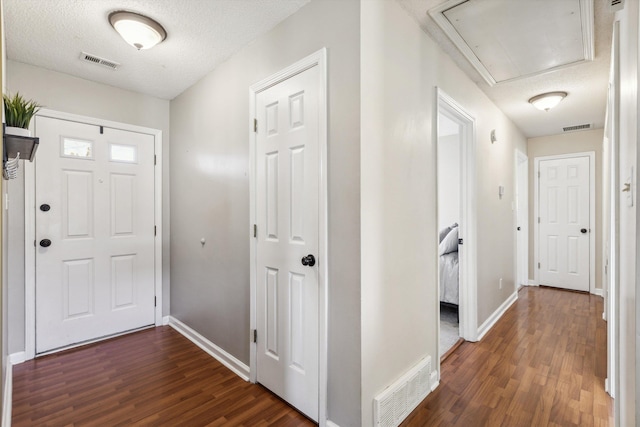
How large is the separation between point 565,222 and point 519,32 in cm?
399

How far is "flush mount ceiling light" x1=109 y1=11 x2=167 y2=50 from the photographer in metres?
1.91

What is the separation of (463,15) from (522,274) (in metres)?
4.65

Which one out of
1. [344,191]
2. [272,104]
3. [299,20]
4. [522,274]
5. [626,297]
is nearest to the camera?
[626,297]

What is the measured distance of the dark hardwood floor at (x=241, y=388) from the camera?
5.88ft

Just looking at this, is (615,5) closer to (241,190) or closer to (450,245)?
(450,245)

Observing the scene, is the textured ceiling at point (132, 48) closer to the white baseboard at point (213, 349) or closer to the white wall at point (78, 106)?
the white wall at point (78, 106)

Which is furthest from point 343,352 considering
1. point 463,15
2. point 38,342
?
point 38,342

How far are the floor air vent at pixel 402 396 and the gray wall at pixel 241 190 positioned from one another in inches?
6.3

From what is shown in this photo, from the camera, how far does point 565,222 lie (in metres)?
4.71

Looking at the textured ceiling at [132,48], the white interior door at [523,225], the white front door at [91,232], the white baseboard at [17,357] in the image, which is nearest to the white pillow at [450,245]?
the white interior door at [523,225]

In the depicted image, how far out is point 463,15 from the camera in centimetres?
185

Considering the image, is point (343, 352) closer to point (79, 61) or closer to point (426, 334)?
point (426, 334)

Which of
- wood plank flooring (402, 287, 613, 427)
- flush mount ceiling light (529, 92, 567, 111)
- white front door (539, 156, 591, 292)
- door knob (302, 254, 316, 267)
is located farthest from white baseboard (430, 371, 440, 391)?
white front door (539, 156, 591, 292)

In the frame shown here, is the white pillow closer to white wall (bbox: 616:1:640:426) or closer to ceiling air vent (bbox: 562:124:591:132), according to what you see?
white wall (bbox: 616:1:640:426)
